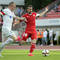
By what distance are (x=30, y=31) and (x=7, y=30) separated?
3.73 feet

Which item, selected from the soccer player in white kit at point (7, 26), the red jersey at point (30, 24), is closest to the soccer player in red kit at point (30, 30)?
the red jersey at point (30, 24)

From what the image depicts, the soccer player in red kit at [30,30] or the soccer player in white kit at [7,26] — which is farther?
the soccer player in red kit at [30,30]

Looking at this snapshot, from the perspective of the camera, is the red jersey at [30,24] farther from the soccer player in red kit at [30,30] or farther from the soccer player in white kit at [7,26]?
the soccer player in white kit at [7,26]

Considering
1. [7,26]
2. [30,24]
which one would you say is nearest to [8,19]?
[7,26]

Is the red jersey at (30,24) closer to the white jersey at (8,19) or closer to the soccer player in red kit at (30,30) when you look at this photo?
the soccer player in red kit at (30,30)

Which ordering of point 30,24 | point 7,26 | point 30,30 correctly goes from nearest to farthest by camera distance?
point 7,26 → point 30,30 → point 30,24

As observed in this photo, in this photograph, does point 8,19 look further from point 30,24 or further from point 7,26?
point 30,24

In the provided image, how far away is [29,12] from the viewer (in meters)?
11.0

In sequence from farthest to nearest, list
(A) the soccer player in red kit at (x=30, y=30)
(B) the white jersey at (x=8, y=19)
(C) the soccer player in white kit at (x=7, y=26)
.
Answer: (A) the soccer player in red kit at (x=30, y=30)
(B) the white jersey at (x=8, y=19)
(C) the soccer player in white kit at (x=7, y=26)

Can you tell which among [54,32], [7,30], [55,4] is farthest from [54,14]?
[7,30]

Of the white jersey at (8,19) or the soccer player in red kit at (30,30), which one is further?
the soccer player in red kit at (30,30)

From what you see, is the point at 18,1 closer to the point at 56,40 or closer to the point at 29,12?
the point at 56,40

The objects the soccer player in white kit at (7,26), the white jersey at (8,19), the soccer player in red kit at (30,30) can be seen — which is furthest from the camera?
the soccer player in red kit at (30,30)

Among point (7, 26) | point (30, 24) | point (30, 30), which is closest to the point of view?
point (7, 26)
